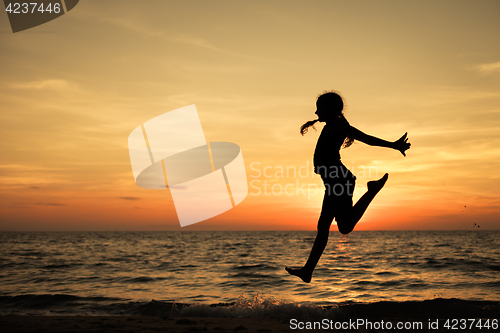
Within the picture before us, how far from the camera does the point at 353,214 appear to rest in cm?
409

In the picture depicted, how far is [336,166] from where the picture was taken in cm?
393

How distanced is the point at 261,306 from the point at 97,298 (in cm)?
704

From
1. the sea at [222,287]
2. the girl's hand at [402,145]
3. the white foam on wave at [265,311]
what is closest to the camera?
the girl's hand at [402,145]

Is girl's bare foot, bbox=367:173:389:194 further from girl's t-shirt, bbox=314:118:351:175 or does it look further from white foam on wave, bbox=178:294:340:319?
white foam on wave, bbox=178:294:340:319

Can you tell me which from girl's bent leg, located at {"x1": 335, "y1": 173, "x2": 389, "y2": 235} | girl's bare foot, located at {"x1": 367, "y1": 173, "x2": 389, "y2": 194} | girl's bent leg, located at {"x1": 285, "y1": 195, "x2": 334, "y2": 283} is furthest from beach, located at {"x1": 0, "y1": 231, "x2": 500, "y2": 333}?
girl's bare foot, located at {"x1": 367, "y1": 173, "x2": 389, "y2": 194}

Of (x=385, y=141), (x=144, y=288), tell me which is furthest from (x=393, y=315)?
(x=144, y=288)

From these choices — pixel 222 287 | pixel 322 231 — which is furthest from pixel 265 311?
pixel 322 231

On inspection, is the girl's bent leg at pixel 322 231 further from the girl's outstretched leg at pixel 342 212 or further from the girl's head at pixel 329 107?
the girl's head at pixel 329 107

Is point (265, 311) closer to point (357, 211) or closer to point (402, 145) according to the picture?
point (357, 211)

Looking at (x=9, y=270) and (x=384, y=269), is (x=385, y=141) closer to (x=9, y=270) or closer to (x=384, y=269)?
(x=384, y=269)

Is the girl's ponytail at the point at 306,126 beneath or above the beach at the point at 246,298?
above

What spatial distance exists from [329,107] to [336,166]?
2.16ft

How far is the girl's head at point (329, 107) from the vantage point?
159 inches

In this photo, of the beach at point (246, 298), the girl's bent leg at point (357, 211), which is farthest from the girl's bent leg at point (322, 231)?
the beach at point (246, 298)
